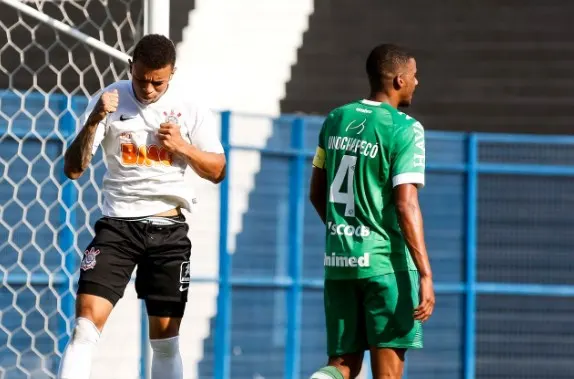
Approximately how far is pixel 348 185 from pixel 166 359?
3.64 feet

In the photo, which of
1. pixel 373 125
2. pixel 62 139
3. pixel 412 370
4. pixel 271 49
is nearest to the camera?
pixel 373 125

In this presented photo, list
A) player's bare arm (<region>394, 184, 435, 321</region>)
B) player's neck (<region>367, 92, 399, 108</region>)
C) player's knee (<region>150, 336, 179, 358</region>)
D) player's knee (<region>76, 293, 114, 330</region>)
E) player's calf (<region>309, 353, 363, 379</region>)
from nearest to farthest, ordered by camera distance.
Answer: player's bare arm (<region>394, 184, 435, 321</region>) → player's calf (<region>309, 353, 363, 379</region>) → player's neck (<region>367, 92, 399, 108</region>) → player's knee (<region>76, 293, 114, 330</region>) → player's knee (<region>150, 336, 179, 358</region>)

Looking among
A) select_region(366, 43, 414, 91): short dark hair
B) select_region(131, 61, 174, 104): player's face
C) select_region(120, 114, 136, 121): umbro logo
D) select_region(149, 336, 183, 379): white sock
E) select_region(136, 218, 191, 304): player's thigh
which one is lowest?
select_region(149, 336, 183, 379): white sock

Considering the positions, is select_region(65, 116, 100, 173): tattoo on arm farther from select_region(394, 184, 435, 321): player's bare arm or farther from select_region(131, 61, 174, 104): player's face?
select_region(394, 184, 435, 321): player's bare arm

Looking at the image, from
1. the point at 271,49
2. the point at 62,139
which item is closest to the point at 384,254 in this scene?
the point at 62,139

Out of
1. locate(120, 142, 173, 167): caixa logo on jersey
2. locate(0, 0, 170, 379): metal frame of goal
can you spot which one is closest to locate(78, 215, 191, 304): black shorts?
locate(120, 142, 173, 167): caixa logo on jersey

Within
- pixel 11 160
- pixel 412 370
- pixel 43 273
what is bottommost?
pixel 412 370

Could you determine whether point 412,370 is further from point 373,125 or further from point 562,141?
point 373,125

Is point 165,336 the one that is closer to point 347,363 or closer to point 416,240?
point 347,363

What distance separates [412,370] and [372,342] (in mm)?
3413

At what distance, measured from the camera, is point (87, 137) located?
540 centimetres

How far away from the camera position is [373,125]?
523cm

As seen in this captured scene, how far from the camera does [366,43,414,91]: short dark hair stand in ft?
17.5

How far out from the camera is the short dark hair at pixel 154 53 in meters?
5.36
